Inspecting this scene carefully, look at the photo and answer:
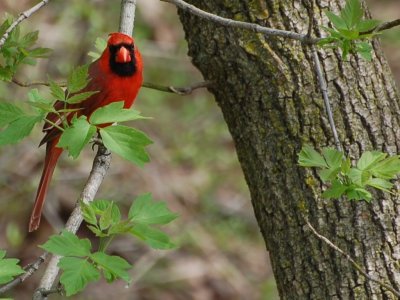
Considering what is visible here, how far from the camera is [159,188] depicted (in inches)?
216

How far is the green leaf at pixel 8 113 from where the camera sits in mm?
1744

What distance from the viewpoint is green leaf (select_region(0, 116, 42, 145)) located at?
1.72 meters

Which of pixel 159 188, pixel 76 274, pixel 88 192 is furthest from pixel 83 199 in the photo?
pixel 159 188

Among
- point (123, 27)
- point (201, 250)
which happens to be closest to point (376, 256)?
point (123, 27)

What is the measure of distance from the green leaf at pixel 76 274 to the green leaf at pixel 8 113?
0.32m

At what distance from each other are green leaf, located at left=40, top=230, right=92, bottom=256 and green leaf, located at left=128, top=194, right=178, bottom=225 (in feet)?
0.39

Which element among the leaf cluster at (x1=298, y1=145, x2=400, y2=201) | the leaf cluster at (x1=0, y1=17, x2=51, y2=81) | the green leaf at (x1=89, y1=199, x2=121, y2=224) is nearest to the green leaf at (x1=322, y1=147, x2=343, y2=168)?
the leaf cluster at (x1=298, y1=145, x2=400, y2=201)

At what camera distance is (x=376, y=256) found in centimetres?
213

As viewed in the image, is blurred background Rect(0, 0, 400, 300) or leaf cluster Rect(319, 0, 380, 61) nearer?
leaf cluster Rect(319, 0, 380, 61)

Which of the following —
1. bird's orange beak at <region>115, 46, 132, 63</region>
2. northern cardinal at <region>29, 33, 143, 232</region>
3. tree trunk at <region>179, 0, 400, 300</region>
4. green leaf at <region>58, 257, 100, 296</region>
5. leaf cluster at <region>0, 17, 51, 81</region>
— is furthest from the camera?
northern cardinal at <region>29, 33, 143, 232</region>

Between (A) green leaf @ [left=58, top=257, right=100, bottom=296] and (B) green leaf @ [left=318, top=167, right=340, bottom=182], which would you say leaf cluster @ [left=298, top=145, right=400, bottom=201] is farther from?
(A) green leaf @ [left=58, top=257, right=100, bottom=296]

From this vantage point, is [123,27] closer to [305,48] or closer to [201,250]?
[305,48]

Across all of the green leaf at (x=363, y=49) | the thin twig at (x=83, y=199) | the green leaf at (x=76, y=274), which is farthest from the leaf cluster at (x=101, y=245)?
the green leaf at (x=363, y=49)

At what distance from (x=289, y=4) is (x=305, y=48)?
13 cm
